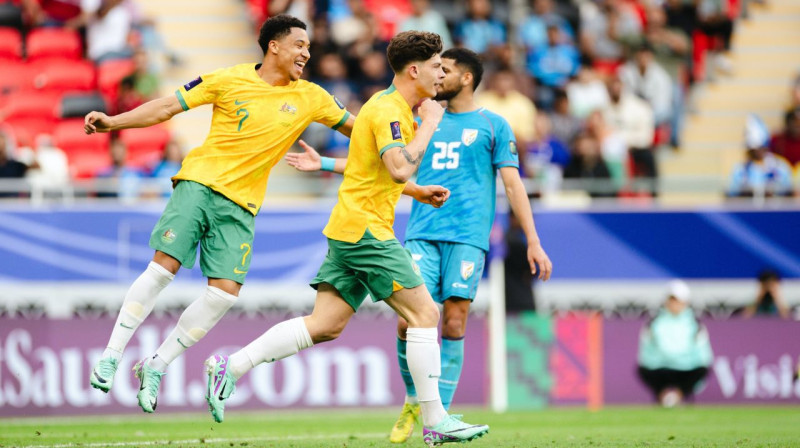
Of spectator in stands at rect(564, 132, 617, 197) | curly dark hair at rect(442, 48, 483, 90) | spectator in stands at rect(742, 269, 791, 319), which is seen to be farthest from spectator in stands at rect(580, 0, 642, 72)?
curly dark hair at rect(442, 48, 483, 90)

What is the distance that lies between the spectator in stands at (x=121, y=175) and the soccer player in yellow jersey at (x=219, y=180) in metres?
7.27

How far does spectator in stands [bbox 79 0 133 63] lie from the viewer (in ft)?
64.3

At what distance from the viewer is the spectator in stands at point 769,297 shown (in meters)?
16.5

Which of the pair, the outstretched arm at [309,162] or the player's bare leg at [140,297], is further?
the outstretched arm at [309,162]

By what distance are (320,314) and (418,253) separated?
4.40 feet

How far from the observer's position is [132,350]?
591 inches

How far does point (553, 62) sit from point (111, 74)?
674cm

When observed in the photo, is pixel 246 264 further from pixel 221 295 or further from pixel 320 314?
pixel 320 314

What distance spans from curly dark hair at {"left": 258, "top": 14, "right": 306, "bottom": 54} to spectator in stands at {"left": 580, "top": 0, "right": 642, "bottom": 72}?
11.7 meters

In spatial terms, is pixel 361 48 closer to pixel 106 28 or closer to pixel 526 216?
pixel 106 28

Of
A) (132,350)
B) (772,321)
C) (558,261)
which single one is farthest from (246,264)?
(772,321)

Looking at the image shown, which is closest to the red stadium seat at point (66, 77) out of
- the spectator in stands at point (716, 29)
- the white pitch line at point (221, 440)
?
the spectator in stands at point (716, 29)

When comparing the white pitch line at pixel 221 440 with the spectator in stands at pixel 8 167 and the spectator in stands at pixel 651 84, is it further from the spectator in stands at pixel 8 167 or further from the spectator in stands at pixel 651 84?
the spectator in stands at pixel 651 84

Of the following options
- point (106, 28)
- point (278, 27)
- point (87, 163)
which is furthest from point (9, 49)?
point (278, 27)
